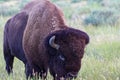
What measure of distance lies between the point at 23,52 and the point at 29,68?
1.77ft

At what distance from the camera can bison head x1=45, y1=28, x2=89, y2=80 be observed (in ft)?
23.1

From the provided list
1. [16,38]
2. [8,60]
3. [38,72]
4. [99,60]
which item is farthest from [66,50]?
[8,60]

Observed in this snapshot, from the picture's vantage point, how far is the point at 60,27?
25.9 ft

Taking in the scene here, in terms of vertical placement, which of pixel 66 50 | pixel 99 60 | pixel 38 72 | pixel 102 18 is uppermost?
pixel 66 50

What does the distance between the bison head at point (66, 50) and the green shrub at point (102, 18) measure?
31.2 feet

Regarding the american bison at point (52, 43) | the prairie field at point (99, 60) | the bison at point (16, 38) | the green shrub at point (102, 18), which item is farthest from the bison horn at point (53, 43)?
the green shrub at point (102, 18)

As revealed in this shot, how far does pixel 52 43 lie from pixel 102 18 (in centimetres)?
1077

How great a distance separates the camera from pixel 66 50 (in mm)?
7199

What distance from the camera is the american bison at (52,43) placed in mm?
7125

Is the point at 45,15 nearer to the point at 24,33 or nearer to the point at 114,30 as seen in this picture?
the point at 24,33

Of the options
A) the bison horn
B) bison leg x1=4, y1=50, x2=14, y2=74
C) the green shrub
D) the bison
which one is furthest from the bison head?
the green shrub

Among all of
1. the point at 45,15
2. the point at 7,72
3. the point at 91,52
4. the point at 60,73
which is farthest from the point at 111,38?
the point at 60,73

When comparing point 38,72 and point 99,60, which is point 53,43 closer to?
point 38,72

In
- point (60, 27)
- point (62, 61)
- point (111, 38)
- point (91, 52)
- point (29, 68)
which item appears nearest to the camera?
point (62, 61)
